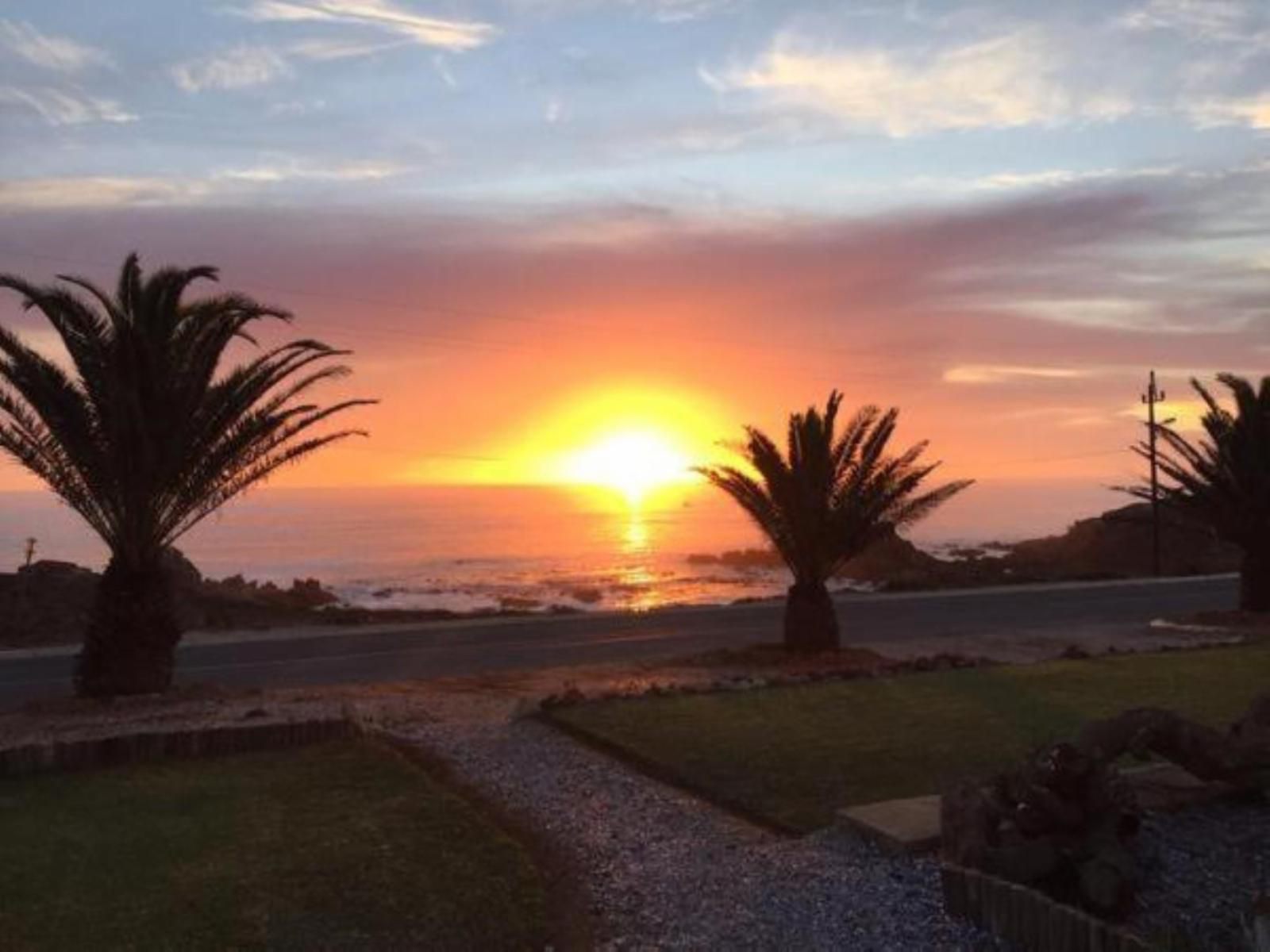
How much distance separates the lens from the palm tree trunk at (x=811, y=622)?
55.2 feet

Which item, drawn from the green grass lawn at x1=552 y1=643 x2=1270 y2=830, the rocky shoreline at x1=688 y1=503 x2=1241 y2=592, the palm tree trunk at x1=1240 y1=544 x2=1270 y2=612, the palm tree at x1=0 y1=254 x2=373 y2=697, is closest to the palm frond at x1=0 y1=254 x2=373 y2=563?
the palm tree at x1=0 y1=254 x2=373 y2=697

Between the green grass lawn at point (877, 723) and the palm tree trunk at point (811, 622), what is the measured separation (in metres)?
2.76

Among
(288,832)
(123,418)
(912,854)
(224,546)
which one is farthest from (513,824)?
(224,546)

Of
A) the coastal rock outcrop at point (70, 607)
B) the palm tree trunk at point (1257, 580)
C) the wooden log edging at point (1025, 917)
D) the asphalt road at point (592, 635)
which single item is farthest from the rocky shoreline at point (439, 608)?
the wooden log edging at point (1025, 917)

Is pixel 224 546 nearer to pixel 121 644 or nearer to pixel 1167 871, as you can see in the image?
pixel 121 644

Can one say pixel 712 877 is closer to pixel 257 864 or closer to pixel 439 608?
pixel 257 864

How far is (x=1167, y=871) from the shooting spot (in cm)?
615

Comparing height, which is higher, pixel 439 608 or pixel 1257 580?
pixel 1257 580

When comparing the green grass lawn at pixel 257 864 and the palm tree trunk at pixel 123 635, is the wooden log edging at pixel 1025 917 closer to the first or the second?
the green grass lawn at pixel 257 864

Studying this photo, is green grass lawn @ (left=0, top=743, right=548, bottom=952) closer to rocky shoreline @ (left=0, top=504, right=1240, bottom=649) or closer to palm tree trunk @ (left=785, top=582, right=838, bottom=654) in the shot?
rocky shoreline @ (left=0, top=504, right=1240, bottom=649)

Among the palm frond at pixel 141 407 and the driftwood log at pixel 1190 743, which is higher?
the palm frond at pixel 141 407

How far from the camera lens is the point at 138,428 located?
12867 millimetres

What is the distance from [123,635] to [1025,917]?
1091 cm

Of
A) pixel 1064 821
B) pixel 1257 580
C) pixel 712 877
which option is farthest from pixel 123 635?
pixel 1257 580
